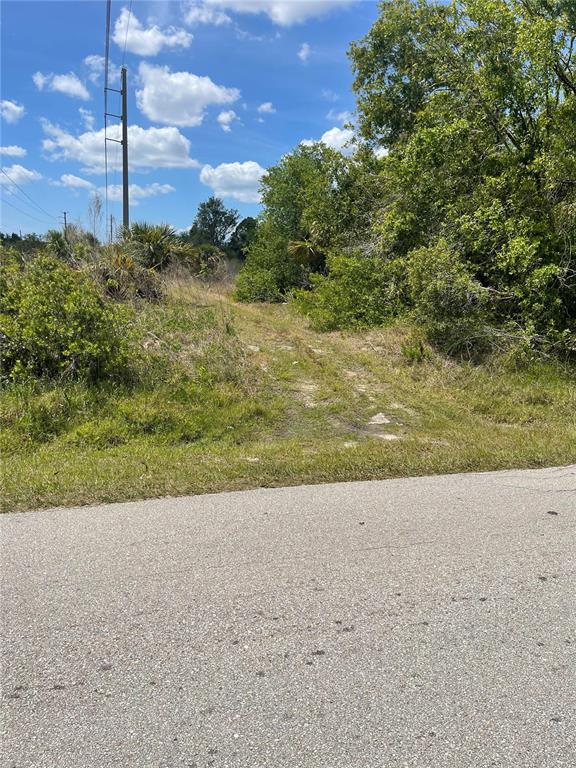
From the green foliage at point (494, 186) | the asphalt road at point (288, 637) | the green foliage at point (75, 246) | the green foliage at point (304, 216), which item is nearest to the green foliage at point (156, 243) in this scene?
the green foliage at point (75, 246)

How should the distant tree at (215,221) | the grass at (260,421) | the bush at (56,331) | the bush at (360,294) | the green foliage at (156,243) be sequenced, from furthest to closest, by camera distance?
the distant tree at (215,221)
the green foliage at (156,243)
the bush at (360,294)
the bush at (56,331)
the grass at (260,421)

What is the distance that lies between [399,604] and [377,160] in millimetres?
18455

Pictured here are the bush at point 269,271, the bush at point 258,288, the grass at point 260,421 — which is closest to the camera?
the grass at point 260,421

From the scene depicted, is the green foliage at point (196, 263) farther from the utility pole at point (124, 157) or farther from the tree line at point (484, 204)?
the tree line at point (484, 204)

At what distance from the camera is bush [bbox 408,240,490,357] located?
1052 cm

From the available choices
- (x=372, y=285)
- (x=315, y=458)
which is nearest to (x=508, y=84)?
(x=372, y=285)

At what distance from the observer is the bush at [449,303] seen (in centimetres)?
1052

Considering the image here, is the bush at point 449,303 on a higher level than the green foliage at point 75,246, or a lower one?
lower

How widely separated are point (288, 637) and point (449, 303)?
9.13m

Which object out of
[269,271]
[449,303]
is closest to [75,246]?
[449,303]

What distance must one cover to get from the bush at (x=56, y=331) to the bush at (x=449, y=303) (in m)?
6.16

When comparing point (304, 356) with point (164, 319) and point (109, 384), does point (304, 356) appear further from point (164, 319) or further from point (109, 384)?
point (109, 384)

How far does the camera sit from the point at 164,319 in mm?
10992

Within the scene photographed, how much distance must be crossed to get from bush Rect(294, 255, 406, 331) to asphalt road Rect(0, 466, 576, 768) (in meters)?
9.39
